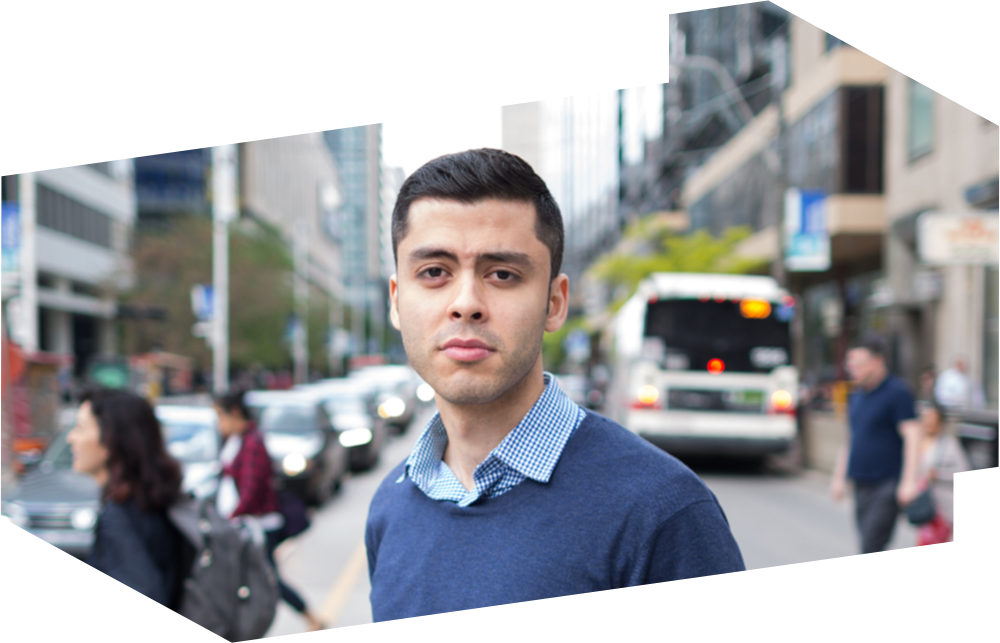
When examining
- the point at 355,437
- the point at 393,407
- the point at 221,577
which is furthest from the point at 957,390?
the point at 221,577

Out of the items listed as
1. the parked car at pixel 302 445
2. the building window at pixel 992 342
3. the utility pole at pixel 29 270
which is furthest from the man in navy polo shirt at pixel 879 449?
the utility pole at pixel 29 270

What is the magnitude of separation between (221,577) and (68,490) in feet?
16.6

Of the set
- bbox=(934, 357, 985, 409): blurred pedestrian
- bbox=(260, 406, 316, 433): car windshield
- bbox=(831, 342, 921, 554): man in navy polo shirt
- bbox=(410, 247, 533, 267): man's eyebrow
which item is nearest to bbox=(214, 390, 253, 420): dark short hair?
bbox=(831, 342, 921, 554): man in navy polo shirt

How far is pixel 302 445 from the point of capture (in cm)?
1209

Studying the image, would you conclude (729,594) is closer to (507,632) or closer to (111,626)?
(507,632)

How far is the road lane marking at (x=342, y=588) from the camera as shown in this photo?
6909mm

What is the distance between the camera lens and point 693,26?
37844 millimetres

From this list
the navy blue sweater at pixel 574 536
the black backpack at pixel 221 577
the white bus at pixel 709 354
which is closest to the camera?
the navy blue sweater at pixel 574 536

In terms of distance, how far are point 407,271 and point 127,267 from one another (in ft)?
130

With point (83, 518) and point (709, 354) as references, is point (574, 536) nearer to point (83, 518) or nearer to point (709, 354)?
point (83, 518)

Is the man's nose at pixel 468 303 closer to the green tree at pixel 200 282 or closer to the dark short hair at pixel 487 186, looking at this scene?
the dark short hair at pixel 487 186

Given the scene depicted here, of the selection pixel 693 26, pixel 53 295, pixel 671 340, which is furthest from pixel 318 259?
pixel 671 340

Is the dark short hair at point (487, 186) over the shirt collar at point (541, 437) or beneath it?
over

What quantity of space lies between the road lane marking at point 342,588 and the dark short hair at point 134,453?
278cm
